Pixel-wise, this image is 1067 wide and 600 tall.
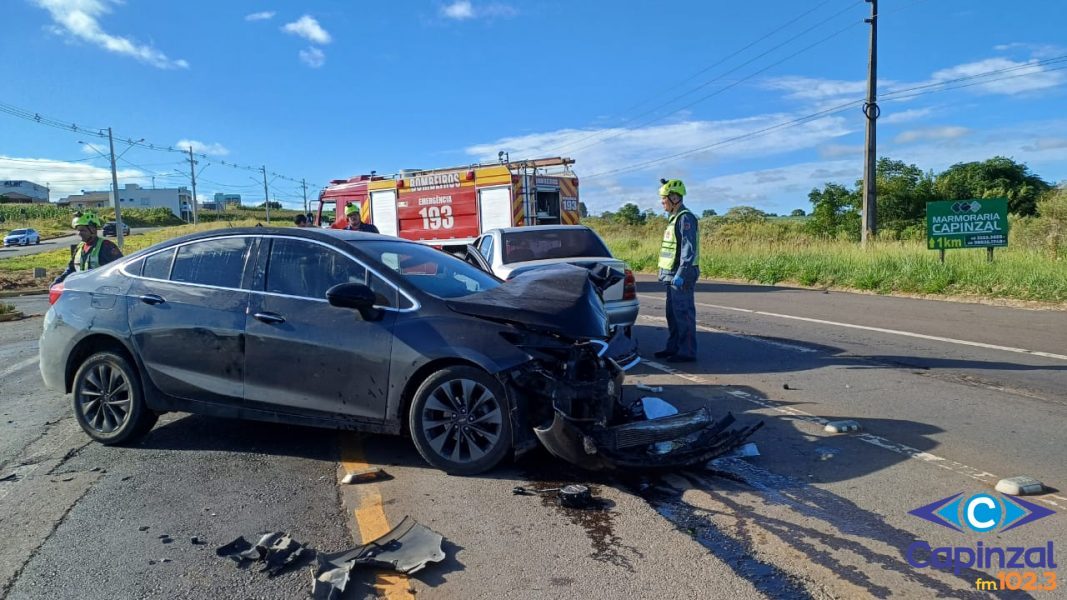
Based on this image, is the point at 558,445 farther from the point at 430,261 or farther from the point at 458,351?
the point at 430,261

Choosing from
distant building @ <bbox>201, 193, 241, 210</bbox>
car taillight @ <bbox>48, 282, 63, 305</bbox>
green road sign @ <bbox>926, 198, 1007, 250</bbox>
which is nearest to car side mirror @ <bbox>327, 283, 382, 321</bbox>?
car taillight @ <bbox>48, 282, 63, 305</bbox>

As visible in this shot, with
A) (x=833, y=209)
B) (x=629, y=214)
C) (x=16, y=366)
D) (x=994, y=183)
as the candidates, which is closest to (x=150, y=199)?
(x=629, y=214)

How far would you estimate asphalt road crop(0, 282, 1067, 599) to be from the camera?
3.12 metres

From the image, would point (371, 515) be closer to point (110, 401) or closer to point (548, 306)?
point (548, 306)

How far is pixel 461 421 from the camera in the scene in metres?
4.38

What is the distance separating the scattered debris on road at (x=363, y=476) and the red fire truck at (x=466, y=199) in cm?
1221

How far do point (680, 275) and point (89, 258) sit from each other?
6.35 m

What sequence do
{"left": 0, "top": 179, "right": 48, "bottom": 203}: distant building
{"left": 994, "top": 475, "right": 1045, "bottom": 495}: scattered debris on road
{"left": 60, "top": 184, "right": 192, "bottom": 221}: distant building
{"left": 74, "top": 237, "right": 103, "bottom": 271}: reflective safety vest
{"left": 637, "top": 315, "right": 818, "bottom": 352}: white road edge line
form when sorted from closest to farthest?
{"left": 994, "top": 475, "right": 1045, "bottom": 495}: scattered debris on road < {"left": 74, "top": 237, "right": 103, "bottom": 271}: reflective safety vest < {"left": 637, "top": 315, "right": 818, "bottom": 352}: white road edge line < {"left": 60, "top": 184, "right": 192, "bottom": 221}: distant building < {"left": 0, "top": 179, "right": 48, "bottom": 203}: distant building

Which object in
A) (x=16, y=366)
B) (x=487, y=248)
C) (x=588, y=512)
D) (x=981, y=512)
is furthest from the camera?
(x=487, y=248)

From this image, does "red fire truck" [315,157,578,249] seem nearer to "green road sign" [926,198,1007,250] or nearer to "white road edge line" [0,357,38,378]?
"green road sign" [926,198,1007,250]

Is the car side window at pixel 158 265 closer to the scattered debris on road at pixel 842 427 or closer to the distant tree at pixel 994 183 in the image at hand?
the scattered debris on road at pixel 842 427

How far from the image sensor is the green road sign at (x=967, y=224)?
15773 mm

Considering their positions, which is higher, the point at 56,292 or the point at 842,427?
the point at 56,292

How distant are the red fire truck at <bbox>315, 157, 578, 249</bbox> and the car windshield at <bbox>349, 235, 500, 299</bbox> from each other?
10.8 meters
